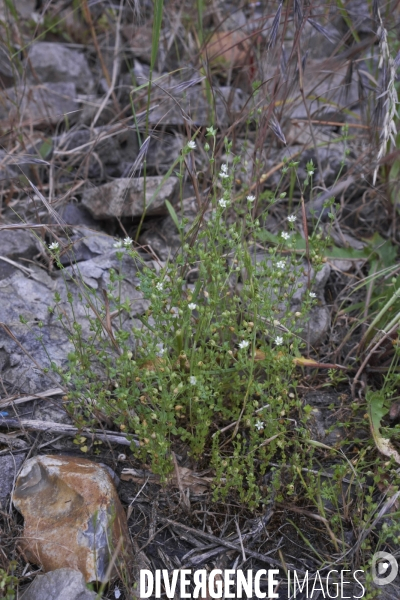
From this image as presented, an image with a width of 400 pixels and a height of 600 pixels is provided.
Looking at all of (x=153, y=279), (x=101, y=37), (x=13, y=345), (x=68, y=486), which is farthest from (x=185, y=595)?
(x=101, y=37)

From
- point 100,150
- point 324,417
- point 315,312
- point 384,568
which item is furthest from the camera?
point 100,150

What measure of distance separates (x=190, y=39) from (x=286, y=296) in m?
2.11

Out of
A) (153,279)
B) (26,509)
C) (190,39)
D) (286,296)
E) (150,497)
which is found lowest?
(150,497)

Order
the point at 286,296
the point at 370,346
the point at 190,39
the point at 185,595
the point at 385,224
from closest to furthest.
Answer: the point at 185,595 < the point at 286,296 < the point at 370,346 < the point at 385,224 < the point at 190,39

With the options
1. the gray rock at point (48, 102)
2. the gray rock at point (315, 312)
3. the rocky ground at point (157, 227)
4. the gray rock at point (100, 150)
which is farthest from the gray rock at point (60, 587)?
the gray rock at point (48, 102)

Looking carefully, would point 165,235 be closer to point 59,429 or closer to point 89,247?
point 89,247

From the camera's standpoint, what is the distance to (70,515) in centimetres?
212

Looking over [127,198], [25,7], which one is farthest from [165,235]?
[25,7]

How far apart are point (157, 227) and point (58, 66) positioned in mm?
1650

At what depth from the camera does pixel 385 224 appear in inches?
137

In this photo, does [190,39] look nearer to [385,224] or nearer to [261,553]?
[385,224]

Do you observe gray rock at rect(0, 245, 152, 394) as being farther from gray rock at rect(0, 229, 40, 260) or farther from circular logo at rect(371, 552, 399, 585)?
circular logo at rect(371, 552, 399, 585)

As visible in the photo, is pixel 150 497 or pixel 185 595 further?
pixel 150 497

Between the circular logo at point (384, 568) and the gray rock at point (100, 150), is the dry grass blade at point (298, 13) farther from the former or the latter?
the circular logo at point (384, 568)
